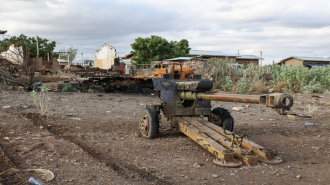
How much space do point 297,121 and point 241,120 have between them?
1466 mm

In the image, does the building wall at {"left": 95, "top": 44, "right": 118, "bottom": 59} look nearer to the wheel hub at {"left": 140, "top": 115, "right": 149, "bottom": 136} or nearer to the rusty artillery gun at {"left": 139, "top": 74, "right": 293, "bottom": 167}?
the rusty artillery gun at {"left": 139, "top": 74, "right": 293, "bottom": 167}

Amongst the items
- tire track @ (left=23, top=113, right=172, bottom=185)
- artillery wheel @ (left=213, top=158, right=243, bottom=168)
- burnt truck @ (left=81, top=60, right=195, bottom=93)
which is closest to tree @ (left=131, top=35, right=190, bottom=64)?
burnt truck @ (left=81, top=60, right=195, bottom=93)

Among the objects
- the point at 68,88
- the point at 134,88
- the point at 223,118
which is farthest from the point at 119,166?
the point at 134,88

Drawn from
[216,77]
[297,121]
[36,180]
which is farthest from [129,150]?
[216,77]

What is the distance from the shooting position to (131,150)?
4.99 metres

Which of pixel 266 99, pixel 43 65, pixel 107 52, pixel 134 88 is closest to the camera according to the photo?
pixel 266 99

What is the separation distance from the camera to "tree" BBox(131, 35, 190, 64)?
3206 cm

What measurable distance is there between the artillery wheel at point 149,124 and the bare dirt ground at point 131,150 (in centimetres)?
18

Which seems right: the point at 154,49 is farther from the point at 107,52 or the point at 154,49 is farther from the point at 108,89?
the point at 108,89

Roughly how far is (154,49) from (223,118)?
88.3ft

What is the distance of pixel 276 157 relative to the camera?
4.26 m

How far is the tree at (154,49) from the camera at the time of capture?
3206 centimetres

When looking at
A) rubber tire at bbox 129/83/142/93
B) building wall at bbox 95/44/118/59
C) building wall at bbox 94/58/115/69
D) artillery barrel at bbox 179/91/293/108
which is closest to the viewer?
artillery barrel at bbox 179/91/293/108

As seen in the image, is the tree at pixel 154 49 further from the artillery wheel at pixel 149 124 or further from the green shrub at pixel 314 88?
the artillery wheel at pixel 149 124
